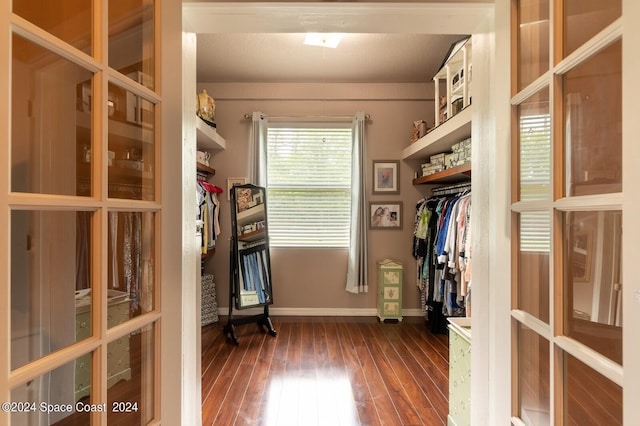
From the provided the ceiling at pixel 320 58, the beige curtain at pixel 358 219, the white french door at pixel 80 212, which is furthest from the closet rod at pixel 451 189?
the white french door at pixel 80 212

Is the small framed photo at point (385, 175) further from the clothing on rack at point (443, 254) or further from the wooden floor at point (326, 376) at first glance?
the wooden floor at point (326, 376)

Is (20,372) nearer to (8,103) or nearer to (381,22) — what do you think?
(8,103)

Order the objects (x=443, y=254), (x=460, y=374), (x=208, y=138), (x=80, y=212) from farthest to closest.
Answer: (x=208, y=138) < (x=443, y=254) < (x=460, y=374) < (x=80, y=212)

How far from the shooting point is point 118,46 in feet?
2.38

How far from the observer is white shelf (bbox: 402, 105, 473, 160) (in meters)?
2.26

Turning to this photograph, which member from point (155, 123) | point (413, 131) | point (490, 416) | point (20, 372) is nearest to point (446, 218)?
point (413, 131)

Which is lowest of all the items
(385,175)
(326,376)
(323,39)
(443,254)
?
(326,376)

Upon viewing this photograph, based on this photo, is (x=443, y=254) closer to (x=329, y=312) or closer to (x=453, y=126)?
(x=453, y=126)

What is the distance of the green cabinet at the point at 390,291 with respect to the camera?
3439mm

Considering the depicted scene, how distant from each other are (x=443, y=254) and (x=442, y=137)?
1.08m

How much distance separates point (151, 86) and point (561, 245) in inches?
46.3

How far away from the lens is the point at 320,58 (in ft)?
9.88

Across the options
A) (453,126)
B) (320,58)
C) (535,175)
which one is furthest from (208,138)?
(535,175)

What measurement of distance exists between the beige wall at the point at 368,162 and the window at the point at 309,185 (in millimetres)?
186
